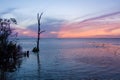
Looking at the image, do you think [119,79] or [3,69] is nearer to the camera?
[3,69]

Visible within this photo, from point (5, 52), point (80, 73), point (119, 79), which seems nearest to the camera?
point (5, 52)

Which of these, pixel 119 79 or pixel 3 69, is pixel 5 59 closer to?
pixel 3 69

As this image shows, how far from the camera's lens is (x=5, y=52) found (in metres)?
21.3

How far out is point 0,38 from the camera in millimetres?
21766

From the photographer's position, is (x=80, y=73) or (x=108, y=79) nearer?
(x=108, y=79)

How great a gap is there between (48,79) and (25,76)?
2723 mm

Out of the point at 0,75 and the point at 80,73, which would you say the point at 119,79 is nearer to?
the point at 80,73

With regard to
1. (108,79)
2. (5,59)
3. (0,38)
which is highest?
(0,38)

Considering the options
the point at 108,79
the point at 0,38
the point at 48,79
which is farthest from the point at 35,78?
the point at 108,79

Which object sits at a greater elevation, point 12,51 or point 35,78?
point 12,51

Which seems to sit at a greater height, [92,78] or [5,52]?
[5,52]

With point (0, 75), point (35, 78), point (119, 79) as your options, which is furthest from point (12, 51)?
point (119, 79)

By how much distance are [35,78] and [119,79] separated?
815cm

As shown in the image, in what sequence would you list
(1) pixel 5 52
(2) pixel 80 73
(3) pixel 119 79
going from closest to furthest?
1. (1) pixel 5 52
2. (3) pixel 119 79
3. (2) pixel 80 73
